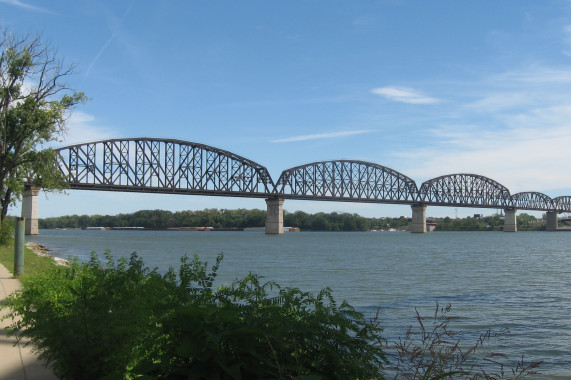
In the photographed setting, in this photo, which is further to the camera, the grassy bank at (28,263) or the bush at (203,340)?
the grassy bank at (28,263)

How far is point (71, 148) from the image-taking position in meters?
160

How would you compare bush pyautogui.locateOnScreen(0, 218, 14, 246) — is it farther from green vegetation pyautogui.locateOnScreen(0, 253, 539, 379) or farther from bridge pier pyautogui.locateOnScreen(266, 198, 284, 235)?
bridge pier pyautogui.locateOnScreen(266, 198, 284, 235)

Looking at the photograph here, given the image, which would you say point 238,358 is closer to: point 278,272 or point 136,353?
point 136,353

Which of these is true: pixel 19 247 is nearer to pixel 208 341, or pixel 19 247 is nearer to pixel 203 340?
pixel 203 340

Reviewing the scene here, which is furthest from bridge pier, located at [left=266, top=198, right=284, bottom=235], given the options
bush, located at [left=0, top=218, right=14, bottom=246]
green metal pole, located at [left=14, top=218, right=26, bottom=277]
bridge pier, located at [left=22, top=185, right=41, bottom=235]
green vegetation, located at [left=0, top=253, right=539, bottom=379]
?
green vegetation, located at [left=0, top=253, right=539, bottom=379]

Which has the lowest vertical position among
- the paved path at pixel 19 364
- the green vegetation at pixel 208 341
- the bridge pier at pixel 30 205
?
the paved path at pixel 19 364

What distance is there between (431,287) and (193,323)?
1031 inches

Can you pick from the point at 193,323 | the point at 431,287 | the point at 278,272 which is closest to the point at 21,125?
the point at 278,272

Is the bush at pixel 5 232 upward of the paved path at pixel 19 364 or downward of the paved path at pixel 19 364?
upward

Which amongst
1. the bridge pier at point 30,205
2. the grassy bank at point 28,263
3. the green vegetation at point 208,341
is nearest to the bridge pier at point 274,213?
the bridge pier at point 30,205

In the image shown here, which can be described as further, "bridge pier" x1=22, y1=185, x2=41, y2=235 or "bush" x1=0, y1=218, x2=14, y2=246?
"bridge pier" x1=22, y1=185, x2=41, y2=235

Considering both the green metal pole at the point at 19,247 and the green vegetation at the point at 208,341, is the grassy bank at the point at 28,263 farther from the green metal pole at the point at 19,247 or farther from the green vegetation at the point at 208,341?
the green vegetation at the point at 208,341

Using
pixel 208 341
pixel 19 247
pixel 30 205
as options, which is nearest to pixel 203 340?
pixel 208 341

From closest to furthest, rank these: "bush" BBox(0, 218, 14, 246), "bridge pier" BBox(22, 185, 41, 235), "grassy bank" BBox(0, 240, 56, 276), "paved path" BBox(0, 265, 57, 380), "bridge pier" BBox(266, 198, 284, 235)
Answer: "paved path" BBox(0, 265, 57, 380) → "grassy bank" BBox(0, 240, 56, 276) → "bush" BBox(0, 218, 14, 246) → "bridge pier" BBox(22, 185, 41, 235) → "bridge pier" BBox(266, 198, 284, 235)
